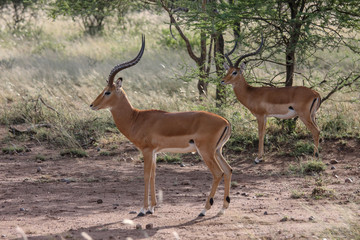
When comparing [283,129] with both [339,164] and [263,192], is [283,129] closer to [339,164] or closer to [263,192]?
[339,164]

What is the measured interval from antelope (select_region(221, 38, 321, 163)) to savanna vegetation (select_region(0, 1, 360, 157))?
0.42 metres

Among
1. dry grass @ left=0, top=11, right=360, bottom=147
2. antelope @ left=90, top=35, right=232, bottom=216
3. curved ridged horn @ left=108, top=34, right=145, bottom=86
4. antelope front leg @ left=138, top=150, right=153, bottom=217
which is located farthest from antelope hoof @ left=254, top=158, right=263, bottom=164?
curved ridged horn @ left=108, top=34, right=145, bottom=86

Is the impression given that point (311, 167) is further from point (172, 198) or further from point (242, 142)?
point (172, 198)

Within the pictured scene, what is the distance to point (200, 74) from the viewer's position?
10031mm

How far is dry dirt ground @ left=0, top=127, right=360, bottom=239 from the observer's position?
527cm

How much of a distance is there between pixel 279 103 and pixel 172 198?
120 inches

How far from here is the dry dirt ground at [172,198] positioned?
17.3 ft

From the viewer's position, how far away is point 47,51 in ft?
56.6

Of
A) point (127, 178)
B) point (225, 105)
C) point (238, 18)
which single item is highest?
point (238, 18)

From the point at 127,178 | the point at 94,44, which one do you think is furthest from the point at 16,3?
the point at 127,178

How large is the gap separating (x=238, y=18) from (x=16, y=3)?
1477 centimetres

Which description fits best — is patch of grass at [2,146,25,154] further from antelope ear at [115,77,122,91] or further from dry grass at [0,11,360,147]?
antelope ear at [115,77,122,91]

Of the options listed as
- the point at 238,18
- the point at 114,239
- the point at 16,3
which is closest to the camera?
the point at 114,239

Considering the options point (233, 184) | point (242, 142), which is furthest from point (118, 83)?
point (242, 142)
